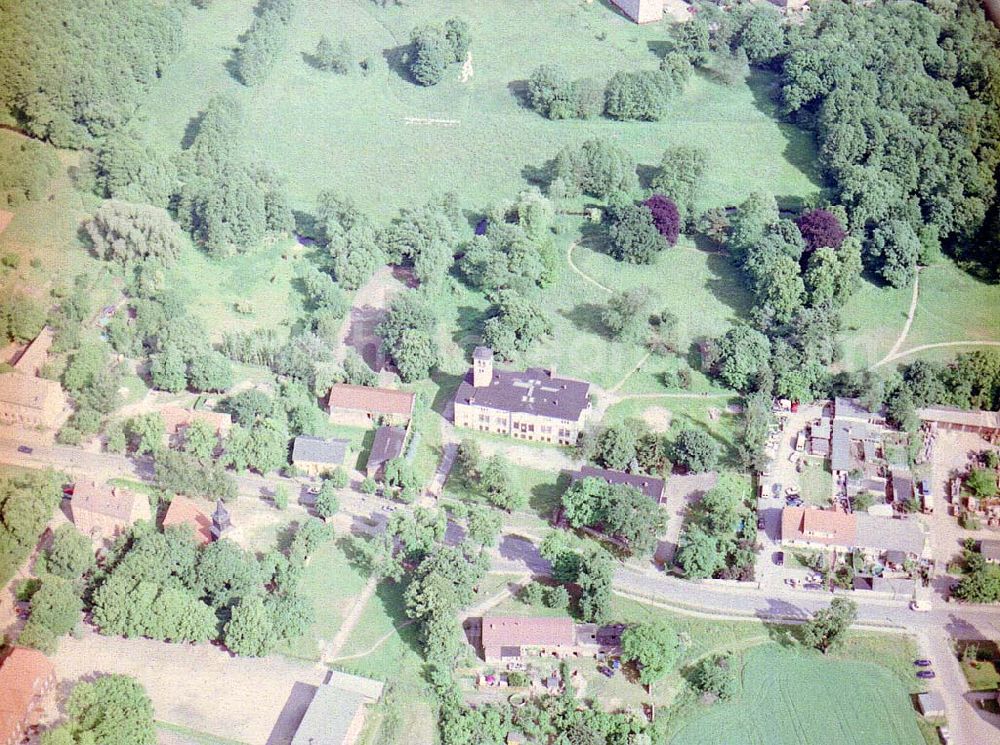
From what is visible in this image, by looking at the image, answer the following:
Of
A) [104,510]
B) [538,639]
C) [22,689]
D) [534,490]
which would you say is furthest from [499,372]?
[22,689]

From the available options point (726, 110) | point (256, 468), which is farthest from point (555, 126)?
point (256, 468)

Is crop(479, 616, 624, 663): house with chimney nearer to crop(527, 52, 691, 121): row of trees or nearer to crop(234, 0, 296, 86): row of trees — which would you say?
crop(527, 52, 691, 121): row of trees

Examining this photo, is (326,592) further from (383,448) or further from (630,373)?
(630,373)

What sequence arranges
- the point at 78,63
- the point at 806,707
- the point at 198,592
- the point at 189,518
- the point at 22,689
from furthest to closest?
the point at 78,63, the point at 189,518, the point at 198,592, the point at 806,707, the point at 22,689

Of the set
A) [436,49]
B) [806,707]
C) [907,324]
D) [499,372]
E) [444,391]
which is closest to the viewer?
[806,707]

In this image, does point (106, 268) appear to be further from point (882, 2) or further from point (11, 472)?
point (882, 2)

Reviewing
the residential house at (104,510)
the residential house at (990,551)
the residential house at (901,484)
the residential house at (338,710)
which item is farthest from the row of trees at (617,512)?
the residential house at (104,510)

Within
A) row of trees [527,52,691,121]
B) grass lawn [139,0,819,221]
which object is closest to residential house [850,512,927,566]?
grass lawn [139,0,819,221]
